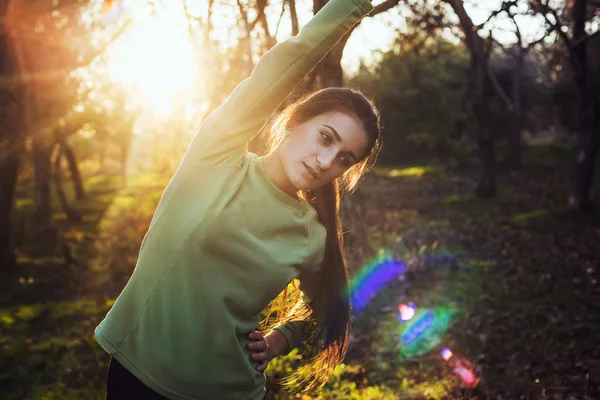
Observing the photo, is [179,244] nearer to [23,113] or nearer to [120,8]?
[23,113]

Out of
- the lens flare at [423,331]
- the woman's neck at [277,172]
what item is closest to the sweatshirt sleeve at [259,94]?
the woman's neck at [277,172]

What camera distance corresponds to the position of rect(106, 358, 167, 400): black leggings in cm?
178

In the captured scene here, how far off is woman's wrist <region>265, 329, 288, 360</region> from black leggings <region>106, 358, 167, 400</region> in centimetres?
51

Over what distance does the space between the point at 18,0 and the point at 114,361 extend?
10.0 metres

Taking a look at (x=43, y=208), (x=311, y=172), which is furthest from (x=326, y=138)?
(x=43, y=208)

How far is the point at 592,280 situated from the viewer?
23.6 feet

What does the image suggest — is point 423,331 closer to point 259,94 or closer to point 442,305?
point 442,305

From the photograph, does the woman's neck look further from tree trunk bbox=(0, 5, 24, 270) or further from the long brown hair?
tree trunk bbox=(0, 5, 24, 270)

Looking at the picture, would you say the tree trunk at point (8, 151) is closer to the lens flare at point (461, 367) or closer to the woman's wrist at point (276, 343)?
the lens flare at point (461, 367)

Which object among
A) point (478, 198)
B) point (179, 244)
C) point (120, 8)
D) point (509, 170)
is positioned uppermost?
point (120, 8)

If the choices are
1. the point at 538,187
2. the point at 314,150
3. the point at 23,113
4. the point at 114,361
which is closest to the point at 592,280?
the point at 314,150

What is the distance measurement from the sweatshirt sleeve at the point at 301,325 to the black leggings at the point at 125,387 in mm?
636

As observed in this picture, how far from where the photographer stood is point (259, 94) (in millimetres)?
1850

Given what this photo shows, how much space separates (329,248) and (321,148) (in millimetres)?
542
